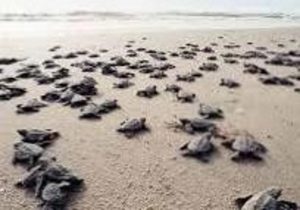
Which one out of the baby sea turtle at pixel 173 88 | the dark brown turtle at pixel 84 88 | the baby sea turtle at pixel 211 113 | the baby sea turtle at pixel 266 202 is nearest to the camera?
the baby sea turtle at pixel 266 202

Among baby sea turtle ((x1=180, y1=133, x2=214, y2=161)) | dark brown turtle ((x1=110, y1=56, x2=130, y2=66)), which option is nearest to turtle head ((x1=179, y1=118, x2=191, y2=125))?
baby sea turtle ((x1=180, y1=133, x2=214, y2=161))

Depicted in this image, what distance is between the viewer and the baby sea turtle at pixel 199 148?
19.4ft

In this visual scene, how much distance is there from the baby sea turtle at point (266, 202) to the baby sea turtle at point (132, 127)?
2015 mm

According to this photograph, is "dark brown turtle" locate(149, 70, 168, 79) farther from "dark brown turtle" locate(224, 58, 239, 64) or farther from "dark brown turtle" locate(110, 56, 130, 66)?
"dark brown turtle" locate(224, 58, 239, 64)

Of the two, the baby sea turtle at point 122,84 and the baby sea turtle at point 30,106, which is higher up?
the baby sea turtle at point 30,106

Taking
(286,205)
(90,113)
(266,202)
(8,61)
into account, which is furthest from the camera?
(8,61)

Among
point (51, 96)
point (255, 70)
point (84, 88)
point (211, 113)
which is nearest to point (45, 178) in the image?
point (211, 113)

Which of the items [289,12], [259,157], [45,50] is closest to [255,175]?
[259,157]

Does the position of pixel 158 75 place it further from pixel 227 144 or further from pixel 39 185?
pixel 39 185

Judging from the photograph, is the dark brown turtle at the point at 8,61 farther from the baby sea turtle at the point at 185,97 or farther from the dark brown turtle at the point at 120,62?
the baby sea turtle at the point at 185,97

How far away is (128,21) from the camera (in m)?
21.3

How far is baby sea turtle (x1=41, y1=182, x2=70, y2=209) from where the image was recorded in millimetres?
4695

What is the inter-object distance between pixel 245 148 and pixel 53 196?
2.26 metres

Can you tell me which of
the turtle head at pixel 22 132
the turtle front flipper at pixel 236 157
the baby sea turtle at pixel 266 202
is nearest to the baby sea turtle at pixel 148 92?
the turtle head at pixel 22 132
